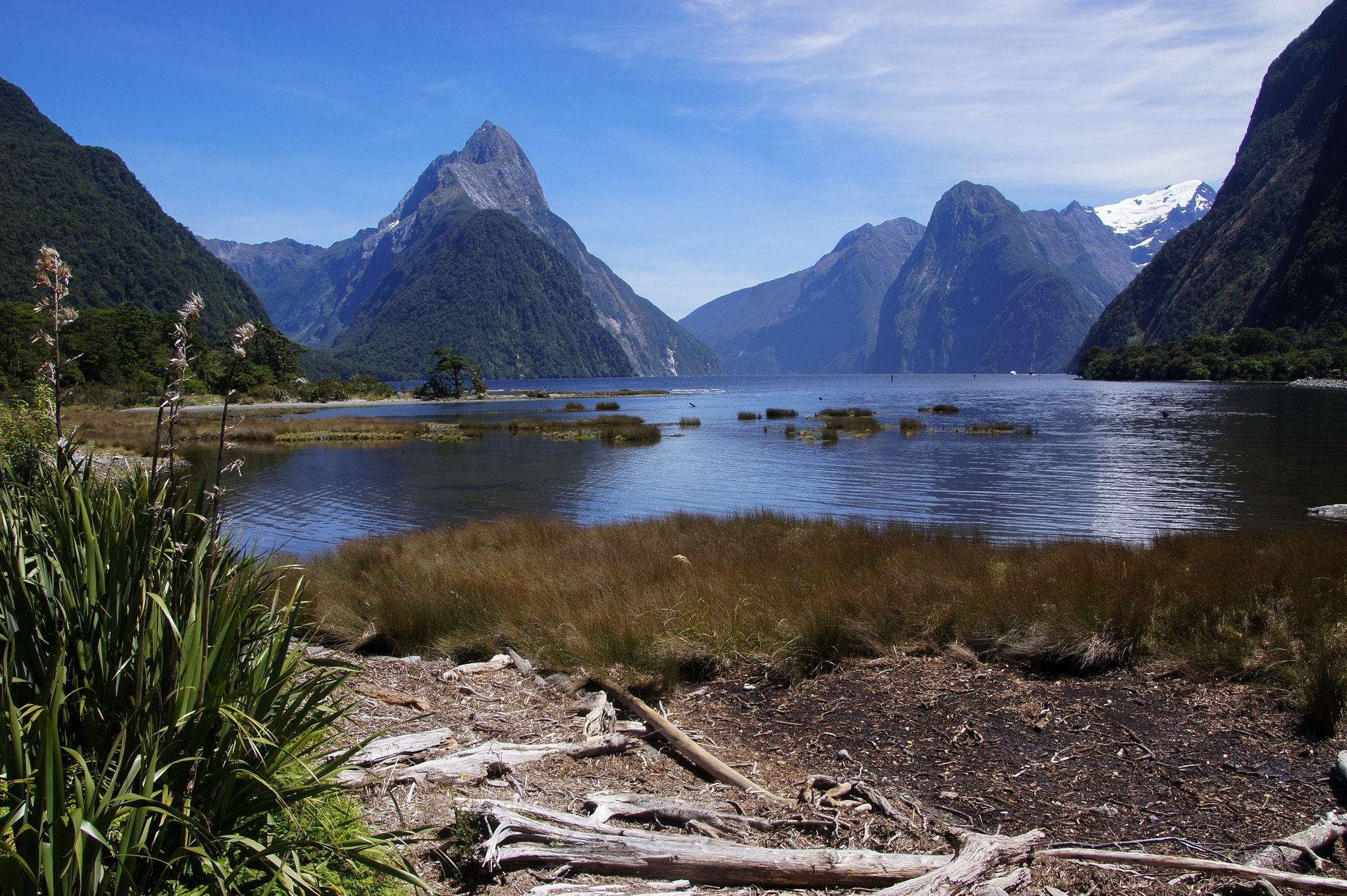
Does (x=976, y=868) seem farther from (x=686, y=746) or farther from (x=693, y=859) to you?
(x=686, y=746)

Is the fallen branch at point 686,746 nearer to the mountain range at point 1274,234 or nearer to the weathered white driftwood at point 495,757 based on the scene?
the weathered white driftwood at point 495,757

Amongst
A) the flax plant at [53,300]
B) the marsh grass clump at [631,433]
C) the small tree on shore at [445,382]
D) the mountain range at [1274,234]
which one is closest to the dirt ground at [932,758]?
the flax plant at [53,300]

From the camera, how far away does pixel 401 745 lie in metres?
4.52

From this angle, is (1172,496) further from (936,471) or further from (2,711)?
(2,711)

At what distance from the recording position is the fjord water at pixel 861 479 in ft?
55.7

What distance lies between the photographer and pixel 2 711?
2.19 metres

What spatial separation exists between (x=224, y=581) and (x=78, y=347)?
233 ft

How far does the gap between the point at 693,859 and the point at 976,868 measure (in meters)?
1.35

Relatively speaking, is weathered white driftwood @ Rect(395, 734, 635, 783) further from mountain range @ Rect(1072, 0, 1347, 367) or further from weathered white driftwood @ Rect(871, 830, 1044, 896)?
mountain range @ Rect(1072, 0, 1347, 367)

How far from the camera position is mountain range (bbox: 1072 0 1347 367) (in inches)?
4154

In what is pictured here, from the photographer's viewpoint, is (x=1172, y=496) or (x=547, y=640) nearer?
(x=547, y=640)

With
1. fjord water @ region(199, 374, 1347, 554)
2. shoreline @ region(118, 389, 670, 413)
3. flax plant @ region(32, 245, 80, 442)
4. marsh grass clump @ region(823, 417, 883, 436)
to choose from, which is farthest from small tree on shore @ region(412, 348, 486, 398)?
flax plant @ region(32, 245, 80, 442)

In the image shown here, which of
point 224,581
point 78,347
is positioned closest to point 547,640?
point 224,581

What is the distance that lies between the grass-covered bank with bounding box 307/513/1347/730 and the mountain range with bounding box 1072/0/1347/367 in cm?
12574
